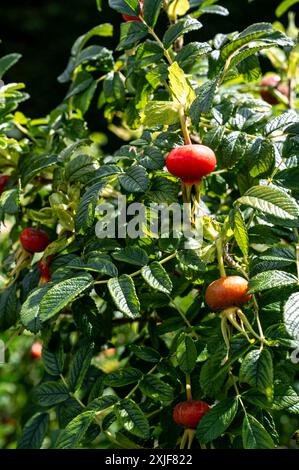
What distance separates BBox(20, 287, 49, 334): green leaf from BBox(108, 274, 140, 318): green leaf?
0.10m

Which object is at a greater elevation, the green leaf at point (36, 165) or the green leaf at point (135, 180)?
the green leaf at point (135, 180)

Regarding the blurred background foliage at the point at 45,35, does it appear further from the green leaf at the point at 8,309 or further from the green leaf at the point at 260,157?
the green leaf at the point at 260,157

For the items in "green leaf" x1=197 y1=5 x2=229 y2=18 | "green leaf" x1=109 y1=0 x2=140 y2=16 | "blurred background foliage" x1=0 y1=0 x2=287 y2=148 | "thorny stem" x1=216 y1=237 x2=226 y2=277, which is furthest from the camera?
"blurred background foliage" x1=0 y1=0 x2=287 y2=148

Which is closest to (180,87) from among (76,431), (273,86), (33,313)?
(33,313)

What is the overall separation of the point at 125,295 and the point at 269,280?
19 centimetres

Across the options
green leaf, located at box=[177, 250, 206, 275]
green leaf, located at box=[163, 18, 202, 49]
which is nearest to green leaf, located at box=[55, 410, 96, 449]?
green leaf, located at box=[177, 250, 206, 275]

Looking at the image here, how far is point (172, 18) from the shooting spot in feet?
3.94

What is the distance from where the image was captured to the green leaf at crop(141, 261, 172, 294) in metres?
0.88

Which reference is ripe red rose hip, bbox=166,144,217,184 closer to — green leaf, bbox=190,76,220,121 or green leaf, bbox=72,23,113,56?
green leaf, bbox=190,76,220,121

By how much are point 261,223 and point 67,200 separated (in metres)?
0.30

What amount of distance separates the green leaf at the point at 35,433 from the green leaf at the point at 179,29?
611mm

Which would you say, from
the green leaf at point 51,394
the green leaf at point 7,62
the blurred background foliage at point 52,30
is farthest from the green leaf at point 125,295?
the blurred background foliage at point 52,30

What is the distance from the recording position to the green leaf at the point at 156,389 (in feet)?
3.04
